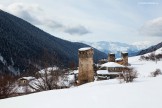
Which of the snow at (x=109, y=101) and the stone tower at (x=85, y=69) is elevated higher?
the stone tower at (x=85, y=69)

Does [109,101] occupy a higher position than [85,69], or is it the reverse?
[85,69]

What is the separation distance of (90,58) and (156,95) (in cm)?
1831

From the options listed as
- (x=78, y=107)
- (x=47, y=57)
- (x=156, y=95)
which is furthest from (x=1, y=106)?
(x=47, y=57)

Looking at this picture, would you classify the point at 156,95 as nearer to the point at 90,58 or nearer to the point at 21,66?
the point at 90,58

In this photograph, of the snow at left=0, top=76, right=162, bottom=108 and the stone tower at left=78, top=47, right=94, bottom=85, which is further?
the stone tower at left=78, top=47, right=94, bottom=85

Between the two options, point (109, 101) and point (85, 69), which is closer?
point (109, 101)

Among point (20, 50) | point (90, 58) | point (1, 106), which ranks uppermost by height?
point (20, 50)

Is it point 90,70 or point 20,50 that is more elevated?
point 20,50

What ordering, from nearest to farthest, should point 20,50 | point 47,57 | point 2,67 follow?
point 47,57, point 2,67, point 20,50

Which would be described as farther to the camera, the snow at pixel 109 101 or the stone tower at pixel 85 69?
the stone tower at pixel 85 69

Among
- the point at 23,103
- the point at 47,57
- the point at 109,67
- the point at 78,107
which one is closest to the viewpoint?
the point at 78,107

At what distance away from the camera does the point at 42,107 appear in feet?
33.7

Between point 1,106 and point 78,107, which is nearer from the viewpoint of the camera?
point 78,107

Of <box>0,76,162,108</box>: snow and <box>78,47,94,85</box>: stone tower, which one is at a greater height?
<box>78,47,94,85</box>: stone tower
